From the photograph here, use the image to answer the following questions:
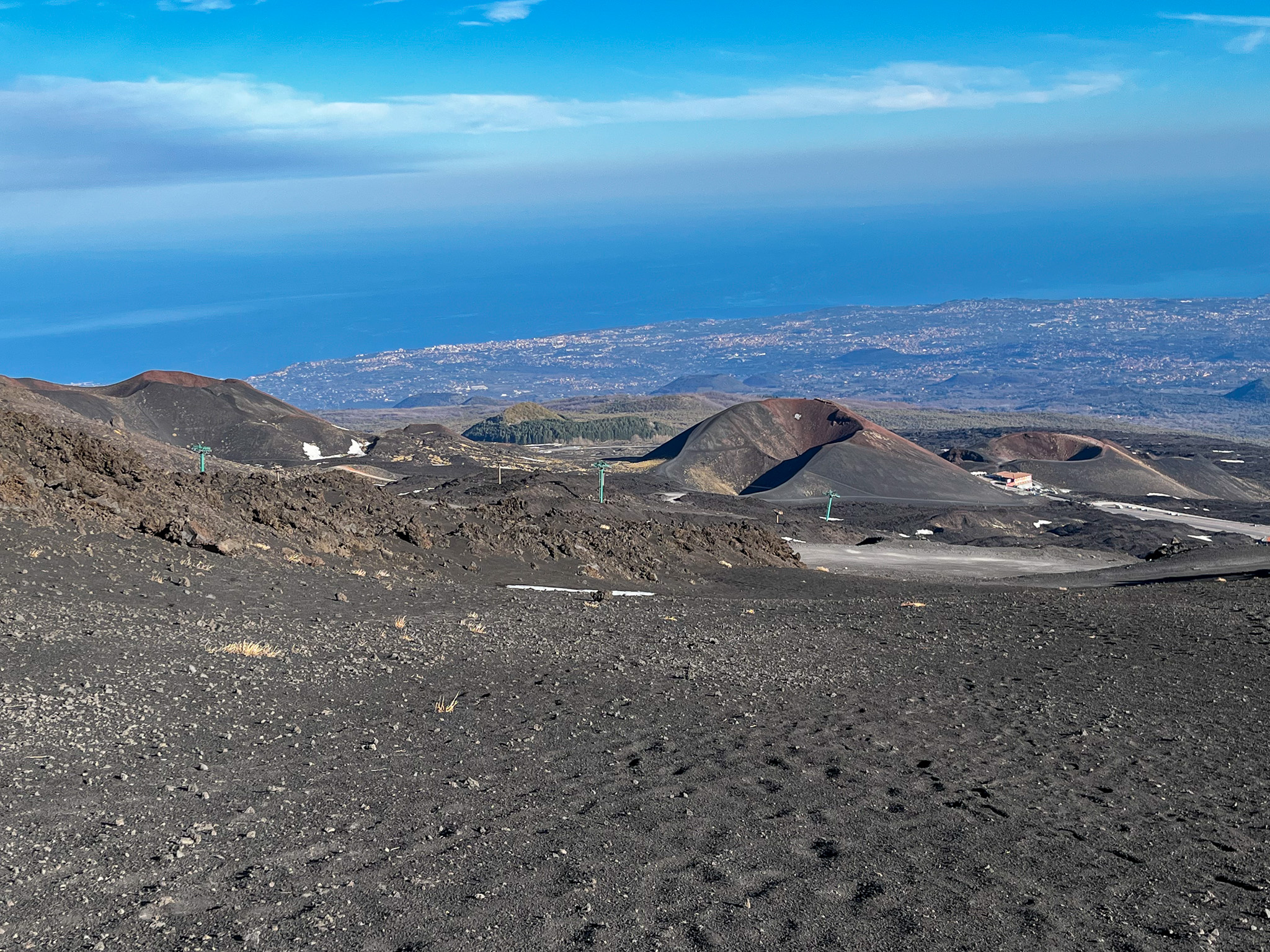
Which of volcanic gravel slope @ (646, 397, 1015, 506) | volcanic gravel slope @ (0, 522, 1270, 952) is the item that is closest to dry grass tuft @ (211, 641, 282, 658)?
volcanic gravel slope @ (0, 522, 1270, 952)

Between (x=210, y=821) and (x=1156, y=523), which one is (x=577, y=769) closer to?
(x=210, y=821)

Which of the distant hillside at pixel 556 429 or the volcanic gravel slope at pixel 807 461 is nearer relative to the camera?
the volcanic gravel slope at pixel 807 461

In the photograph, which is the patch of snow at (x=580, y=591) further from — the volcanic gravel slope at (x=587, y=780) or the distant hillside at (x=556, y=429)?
the distant hillside at (x=556, y=429)

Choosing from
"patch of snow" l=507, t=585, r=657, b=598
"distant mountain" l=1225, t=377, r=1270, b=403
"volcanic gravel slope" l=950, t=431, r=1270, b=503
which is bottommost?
"distant mountain" l=1225, t=377, r=1270, b=403

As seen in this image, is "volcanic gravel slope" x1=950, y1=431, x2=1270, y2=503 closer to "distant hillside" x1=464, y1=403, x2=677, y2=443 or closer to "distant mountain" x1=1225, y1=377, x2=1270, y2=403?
"distant hillside" x1=464, y1=403, x2=677, y2=443

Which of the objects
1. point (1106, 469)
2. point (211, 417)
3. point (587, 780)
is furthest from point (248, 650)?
point (1106, 469)

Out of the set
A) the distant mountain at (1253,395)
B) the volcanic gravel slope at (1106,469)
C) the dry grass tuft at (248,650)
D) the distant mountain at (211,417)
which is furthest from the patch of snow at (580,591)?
the distant mountain at (1253,395)

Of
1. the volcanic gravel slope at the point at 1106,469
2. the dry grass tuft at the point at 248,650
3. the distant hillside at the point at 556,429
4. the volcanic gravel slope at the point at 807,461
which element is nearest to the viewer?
the dry grass tuft at the point at 248,650
